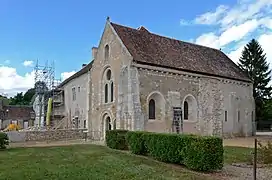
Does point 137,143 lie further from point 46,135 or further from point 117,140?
point 46,135

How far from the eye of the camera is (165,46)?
30.5 meters

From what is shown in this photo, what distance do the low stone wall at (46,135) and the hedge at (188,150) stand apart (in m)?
17.1

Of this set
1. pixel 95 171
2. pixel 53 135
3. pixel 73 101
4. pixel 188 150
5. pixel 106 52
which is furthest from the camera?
pixel 73 101

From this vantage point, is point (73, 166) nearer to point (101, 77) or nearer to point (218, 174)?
point (218, 174)

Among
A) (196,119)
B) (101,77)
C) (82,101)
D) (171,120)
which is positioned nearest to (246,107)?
(196,119)

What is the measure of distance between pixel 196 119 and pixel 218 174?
61.9ft

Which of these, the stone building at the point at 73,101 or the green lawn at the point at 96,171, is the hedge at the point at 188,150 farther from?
the stone building at the point at 73,101

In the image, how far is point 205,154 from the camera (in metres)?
10.8

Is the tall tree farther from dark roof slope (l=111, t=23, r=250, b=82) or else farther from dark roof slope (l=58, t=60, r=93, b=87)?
dark roof slope (l=58, t=60, r=93, b=87)

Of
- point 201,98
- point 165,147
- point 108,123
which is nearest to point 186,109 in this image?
point 201,98

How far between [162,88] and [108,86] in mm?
6117

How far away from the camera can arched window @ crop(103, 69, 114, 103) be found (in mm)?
29344

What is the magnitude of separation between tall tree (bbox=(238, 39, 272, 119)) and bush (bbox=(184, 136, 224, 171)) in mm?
38357

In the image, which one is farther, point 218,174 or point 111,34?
point 111,34
